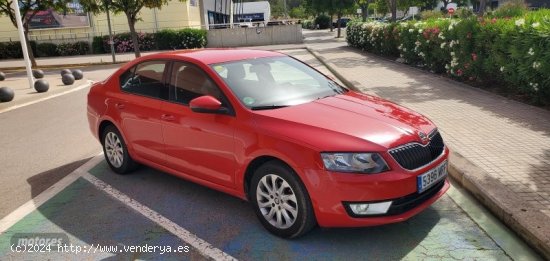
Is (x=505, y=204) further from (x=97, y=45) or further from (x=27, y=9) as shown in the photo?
(x=97, y=45)

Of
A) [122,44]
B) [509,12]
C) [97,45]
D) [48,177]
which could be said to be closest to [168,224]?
[48,177]

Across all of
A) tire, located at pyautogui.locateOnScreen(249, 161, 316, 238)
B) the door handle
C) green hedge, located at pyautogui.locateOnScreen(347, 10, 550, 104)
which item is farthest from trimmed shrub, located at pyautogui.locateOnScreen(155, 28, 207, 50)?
tire, located at pyautogui.locateOnScreen(249, 161, 316, 238)

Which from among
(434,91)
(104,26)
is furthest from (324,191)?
(104,26)

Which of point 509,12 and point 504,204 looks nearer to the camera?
point 504,204

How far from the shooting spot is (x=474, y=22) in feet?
34.7

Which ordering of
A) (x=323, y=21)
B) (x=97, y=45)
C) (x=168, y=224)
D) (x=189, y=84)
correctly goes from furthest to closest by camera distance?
(x=323, y=21) → (x=97, y=45) → (x=189, y=84) → (x=168, y=224)

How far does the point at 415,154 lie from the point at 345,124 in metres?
0.61

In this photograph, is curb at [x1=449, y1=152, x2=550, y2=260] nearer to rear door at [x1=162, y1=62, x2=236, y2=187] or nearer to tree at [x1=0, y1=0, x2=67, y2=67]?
rear door at [x1=162, y1=62, x2=236, y2=187]

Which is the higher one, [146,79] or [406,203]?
[146,79]

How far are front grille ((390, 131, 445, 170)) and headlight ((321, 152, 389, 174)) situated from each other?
14 centimetres

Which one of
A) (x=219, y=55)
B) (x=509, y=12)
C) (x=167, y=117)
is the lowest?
(x=167, y=117)

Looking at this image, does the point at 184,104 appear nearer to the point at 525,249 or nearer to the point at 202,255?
the point at 202,255

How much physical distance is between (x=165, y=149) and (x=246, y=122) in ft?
4.30

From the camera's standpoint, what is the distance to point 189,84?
473 centimetres
